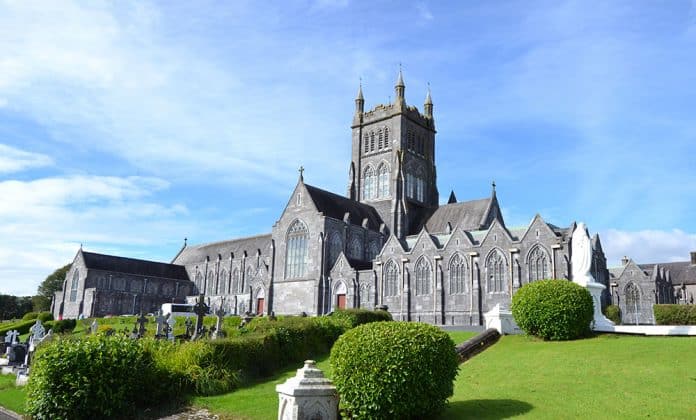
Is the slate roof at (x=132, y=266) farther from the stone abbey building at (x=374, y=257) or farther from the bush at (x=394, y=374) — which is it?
the bush at (x=394, y=374)

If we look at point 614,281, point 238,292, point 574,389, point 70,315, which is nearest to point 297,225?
point 238,292

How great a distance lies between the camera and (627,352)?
1600cm

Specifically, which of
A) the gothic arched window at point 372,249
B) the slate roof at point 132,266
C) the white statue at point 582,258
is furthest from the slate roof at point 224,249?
the white statue at point 582,258

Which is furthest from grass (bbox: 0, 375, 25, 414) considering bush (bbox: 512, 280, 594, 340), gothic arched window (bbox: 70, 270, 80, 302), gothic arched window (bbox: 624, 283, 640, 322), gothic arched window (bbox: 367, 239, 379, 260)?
gothic arched window (bbox: 70, 270, 80, 302)

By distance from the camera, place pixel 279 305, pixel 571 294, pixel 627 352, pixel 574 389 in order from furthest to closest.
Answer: pixel 279 305, pixel 571 294, pixel 627 352, pixel 574 389

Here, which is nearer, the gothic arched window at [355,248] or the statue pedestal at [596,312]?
the statue pedestal at [596,312]

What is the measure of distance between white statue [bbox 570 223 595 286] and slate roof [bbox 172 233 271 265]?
169ft

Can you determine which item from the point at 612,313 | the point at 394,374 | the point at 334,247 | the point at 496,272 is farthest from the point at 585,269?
the point at 334,247

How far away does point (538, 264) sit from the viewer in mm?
40250

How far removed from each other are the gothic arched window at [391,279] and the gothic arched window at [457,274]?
5254 millimetres

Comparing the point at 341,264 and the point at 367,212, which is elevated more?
the point at 367,212

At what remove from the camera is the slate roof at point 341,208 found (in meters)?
54.4

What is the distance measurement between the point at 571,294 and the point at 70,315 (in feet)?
216

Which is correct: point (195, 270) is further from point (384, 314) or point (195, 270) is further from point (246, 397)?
point (246, 397)
